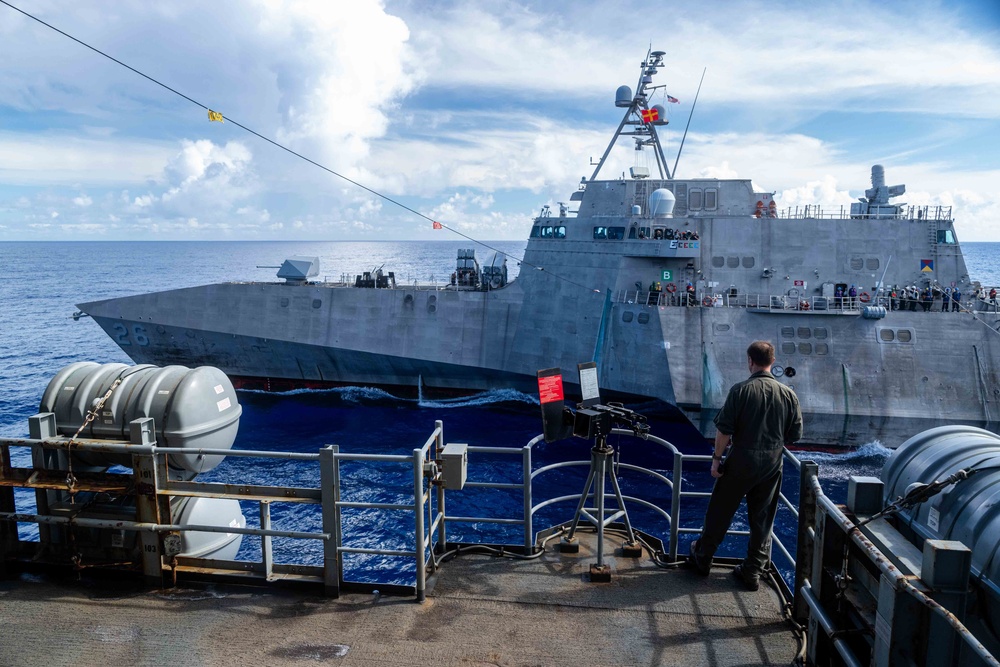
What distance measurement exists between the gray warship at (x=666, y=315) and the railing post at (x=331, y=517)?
16.2 m

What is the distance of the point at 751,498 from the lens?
545cm

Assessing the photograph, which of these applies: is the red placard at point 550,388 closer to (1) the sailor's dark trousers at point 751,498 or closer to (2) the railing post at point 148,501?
(1) the sailor's dark trousers at point 751,498

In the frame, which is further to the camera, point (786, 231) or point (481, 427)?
point (481, 427)

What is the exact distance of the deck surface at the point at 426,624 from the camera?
4551mm

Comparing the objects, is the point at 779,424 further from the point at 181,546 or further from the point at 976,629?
the point at 181,546

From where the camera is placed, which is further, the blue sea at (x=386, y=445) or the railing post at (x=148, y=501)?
the blue sea at (x=386, y=445)

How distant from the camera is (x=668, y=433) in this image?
72.0 ft

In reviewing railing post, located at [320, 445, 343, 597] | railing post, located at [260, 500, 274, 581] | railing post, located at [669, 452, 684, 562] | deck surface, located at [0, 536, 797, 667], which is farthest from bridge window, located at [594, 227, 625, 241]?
railing post, located at [260, 500, 274, 581]

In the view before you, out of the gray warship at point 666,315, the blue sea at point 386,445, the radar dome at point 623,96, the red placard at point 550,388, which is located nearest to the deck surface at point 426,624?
the red placard at point 550,388

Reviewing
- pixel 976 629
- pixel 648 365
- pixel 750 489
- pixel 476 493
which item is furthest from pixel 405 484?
pixel 976 629

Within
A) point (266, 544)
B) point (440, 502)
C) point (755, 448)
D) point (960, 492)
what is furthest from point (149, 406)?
point (960, 492)

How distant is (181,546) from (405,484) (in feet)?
37.6

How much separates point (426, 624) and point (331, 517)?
1134 mm

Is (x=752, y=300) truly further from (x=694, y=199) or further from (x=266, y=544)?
(x=266, y=544)
